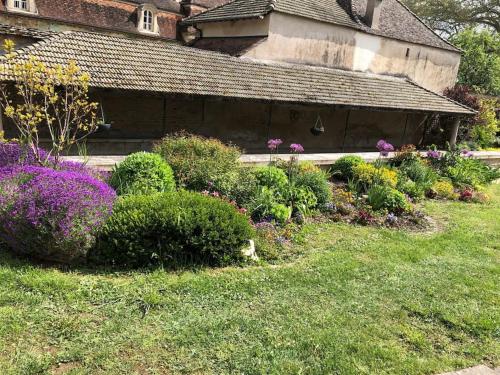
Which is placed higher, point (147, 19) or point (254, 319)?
point (147, 19)

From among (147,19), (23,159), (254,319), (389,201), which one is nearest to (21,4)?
(147,19)

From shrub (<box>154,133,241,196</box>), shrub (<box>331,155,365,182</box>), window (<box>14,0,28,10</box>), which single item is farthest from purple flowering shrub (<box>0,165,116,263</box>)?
window (<box>14,0,28,10</box>)

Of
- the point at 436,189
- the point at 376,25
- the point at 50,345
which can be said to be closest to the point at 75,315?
the point at 50,345

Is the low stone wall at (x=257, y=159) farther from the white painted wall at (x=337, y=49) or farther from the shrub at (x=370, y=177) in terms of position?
the white painted wall at (x=337, y=49)

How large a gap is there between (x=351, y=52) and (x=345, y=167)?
9822 mm

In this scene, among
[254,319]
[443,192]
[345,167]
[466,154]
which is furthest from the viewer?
[466,154]

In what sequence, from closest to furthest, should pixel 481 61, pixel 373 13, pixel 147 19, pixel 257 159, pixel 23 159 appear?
pixel 23 159 → pixel 257 159 → pixel 373 13 → pixel 147 19 → pixel 481 61

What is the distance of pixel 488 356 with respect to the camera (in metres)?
4.30

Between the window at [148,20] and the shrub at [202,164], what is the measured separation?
57.3ft

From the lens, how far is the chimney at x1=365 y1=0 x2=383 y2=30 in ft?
64.3

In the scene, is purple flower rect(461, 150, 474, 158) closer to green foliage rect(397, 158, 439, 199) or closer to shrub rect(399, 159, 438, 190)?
green foliage rect(397, 158, 439, 199)

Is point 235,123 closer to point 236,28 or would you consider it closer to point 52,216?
point 236,28

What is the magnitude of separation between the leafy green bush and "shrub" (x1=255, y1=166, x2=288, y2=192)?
1.79ft

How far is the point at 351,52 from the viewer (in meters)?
19.1
